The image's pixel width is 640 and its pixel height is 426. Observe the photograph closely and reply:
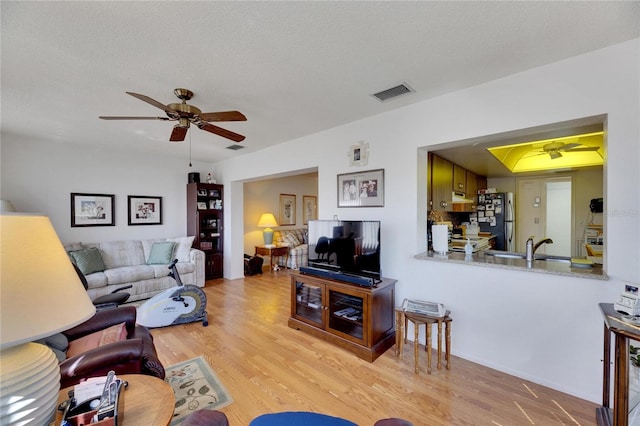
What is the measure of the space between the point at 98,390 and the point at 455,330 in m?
2.73

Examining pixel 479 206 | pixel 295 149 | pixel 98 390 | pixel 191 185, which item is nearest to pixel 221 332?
pixel 98 390

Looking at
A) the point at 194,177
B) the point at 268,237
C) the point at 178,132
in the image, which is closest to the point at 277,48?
the point at 178,132

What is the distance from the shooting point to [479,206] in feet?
20.1

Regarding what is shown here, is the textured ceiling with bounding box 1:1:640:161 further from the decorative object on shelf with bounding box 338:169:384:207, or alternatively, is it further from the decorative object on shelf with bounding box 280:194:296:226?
the decorative object on shelf with bounding box 280:194:296:226

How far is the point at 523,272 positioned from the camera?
2277 mm

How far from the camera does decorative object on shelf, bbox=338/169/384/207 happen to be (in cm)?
312

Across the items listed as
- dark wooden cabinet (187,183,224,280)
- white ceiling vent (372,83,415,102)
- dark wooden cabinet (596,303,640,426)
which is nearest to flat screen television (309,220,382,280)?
white ceiling vent (372,83,415,102)

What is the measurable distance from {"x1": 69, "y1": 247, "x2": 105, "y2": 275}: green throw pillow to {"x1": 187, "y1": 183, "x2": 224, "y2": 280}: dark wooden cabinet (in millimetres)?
1566

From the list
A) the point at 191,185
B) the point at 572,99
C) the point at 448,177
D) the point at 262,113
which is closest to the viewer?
the point at 572,99

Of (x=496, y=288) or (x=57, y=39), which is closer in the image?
(x=57, y=39)

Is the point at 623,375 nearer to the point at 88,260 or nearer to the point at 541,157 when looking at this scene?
the point at 541,157

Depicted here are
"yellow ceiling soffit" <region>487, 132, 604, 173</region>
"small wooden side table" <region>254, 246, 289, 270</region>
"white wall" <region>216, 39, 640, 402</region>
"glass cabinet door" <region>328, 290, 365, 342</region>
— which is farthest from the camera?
"small wooden side table" <region>254, 246, 289, 270</region>

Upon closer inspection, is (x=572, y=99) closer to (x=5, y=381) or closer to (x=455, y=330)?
(x=455, y=330)

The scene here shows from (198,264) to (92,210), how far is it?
77.5 inches
